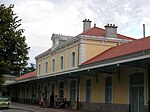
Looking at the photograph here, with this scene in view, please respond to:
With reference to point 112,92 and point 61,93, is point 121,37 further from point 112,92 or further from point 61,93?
point 112,92

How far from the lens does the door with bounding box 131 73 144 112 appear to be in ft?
68.3

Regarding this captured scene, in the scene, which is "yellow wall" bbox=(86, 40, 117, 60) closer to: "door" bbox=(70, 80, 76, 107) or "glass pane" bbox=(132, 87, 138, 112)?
"door" bbox=(70, 80, 76, 107)

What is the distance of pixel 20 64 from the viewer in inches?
896

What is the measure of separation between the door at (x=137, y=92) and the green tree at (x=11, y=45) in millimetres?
7097

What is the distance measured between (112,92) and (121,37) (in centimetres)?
1114

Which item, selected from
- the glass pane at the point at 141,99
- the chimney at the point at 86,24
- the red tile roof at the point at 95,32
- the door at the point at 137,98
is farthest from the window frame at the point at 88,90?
the chimney at the point at 86,24

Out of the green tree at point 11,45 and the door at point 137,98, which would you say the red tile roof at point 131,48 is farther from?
the green tree at point 11,45

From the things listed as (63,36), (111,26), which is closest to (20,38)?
(111,26)

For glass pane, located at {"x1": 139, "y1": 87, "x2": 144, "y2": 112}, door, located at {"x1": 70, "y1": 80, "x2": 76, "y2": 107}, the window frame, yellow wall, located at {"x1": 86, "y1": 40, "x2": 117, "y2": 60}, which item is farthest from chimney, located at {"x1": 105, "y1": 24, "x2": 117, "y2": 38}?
glass pane, located at {"x1": 139, "y1": 87, "x2": 144, "y2": 112}

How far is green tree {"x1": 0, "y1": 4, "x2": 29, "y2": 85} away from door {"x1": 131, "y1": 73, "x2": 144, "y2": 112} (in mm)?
7097

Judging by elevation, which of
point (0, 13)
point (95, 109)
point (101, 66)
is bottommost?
point (95, 109)

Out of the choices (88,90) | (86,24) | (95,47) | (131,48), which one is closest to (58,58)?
(86,24)

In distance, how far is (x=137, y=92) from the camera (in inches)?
837

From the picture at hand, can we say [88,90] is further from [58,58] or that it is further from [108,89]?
[58,58]
